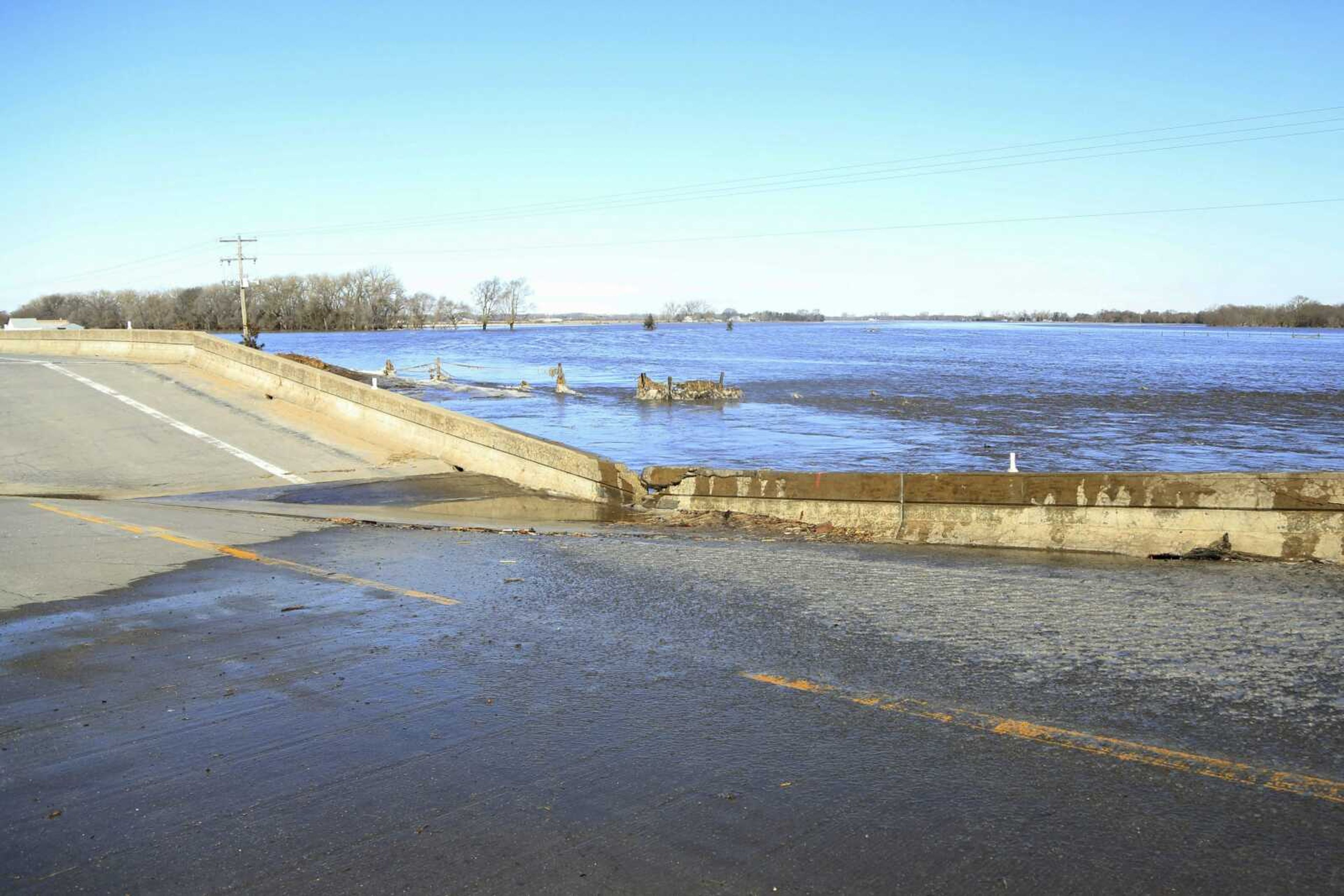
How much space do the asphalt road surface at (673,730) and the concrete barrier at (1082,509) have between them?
23.1 inches

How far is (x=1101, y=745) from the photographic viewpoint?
17.3 ft

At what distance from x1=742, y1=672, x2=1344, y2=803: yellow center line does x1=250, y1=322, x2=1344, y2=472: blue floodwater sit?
62.3 ft

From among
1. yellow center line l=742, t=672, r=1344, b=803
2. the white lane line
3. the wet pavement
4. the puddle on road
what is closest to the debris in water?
the white lane line

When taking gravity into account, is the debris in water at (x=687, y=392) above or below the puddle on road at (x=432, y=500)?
below

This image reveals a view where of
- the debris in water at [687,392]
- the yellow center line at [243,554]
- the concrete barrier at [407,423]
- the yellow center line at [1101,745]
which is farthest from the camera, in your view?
the debris in water at [687,392]

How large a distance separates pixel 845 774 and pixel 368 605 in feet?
16.0

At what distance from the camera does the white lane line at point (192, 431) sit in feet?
55.6

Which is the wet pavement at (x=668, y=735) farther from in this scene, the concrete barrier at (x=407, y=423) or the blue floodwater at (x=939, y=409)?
the blue floodwater at (x=939, y=409)

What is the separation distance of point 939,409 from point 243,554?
38214 millimetres

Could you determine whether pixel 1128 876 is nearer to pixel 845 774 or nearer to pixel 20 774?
pixel 845 774

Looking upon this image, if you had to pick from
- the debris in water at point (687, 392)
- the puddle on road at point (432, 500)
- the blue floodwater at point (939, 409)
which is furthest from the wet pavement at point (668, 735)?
the debris in water at point (687, 392)

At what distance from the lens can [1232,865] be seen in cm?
399

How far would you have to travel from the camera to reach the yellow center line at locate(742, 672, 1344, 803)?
15.6 ft

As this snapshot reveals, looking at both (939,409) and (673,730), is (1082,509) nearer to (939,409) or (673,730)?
(673,730)
